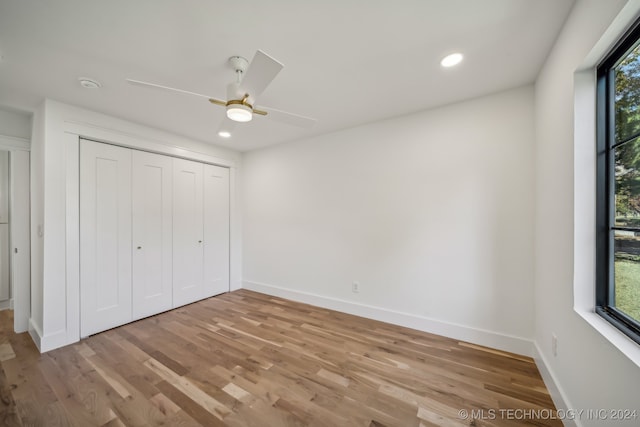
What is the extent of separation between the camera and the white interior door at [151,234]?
114 inches

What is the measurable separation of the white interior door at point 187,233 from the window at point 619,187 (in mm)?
4056

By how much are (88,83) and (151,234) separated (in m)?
1.75

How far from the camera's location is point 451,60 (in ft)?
5.71

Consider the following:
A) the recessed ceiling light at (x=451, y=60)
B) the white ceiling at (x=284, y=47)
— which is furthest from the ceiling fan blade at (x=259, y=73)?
the recessed ceiling light at (x=451, y=60)

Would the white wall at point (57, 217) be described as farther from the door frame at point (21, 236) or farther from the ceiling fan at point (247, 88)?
the ceiling fan at point (247, 88)

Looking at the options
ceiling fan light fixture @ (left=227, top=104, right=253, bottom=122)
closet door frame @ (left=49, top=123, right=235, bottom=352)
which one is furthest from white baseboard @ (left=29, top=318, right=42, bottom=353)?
ceiling fan light fixture @ (left=227, top=104, right=253, bottom=122)

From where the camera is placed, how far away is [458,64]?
1793 mm

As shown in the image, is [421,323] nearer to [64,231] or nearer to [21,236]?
[64,231]

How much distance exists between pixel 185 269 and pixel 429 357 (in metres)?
3.25

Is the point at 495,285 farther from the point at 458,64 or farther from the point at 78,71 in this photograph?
the point at 78,71

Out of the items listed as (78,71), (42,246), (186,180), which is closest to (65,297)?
(42,246)

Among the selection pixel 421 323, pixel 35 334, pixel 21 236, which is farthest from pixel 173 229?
pixel 421 323

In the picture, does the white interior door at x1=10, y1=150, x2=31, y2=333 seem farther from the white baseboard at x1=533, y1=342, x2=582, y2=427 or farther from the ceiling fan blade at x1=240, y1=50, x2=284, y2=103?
the white baseboard at x1=533, y1=342, x2=582, y2=427

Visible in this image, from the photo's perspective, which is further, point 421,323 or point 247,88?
point 421,323
